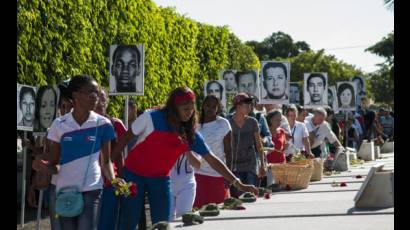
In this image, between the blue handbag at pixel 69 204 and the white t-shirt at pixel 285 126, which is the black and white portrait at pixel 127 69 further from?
the blue handbag at pixel 69 204

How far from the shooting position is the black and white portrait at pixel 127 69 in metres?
13.3

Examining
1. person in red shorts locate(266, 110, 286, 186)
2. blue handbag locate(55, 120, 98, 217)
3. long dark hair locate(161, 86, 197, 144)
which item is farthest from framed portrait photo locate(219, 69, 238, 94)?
blue handbag locate(55, 120, 98, 217)

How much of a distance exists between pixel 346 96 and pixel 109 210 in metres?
21.8

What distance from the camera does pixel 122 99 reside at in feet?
63.3

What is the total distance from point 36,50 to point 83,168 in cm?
857

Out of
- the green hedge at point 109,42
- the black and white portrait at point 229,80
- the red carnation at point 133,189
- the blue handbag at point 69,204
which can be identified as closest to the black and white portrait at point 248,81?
the black and white portrait at point 229,80

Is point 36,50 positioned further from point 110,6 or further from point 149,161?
point 149,161

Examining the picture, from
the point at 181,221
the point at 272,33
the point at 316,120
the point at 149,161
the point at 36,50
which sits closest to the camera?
the point at 181,221

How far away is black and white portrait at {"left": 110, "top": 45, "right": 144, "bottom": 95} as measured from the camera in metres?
13.3

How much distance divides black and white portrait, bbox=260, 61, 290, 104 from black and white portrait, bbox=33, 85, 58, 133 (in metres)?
7.64

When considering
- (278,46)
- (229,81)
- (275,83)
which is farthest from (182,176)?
(278,46)

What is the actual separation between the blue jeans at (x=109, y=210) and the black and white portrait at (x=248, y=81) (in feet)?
49.4
